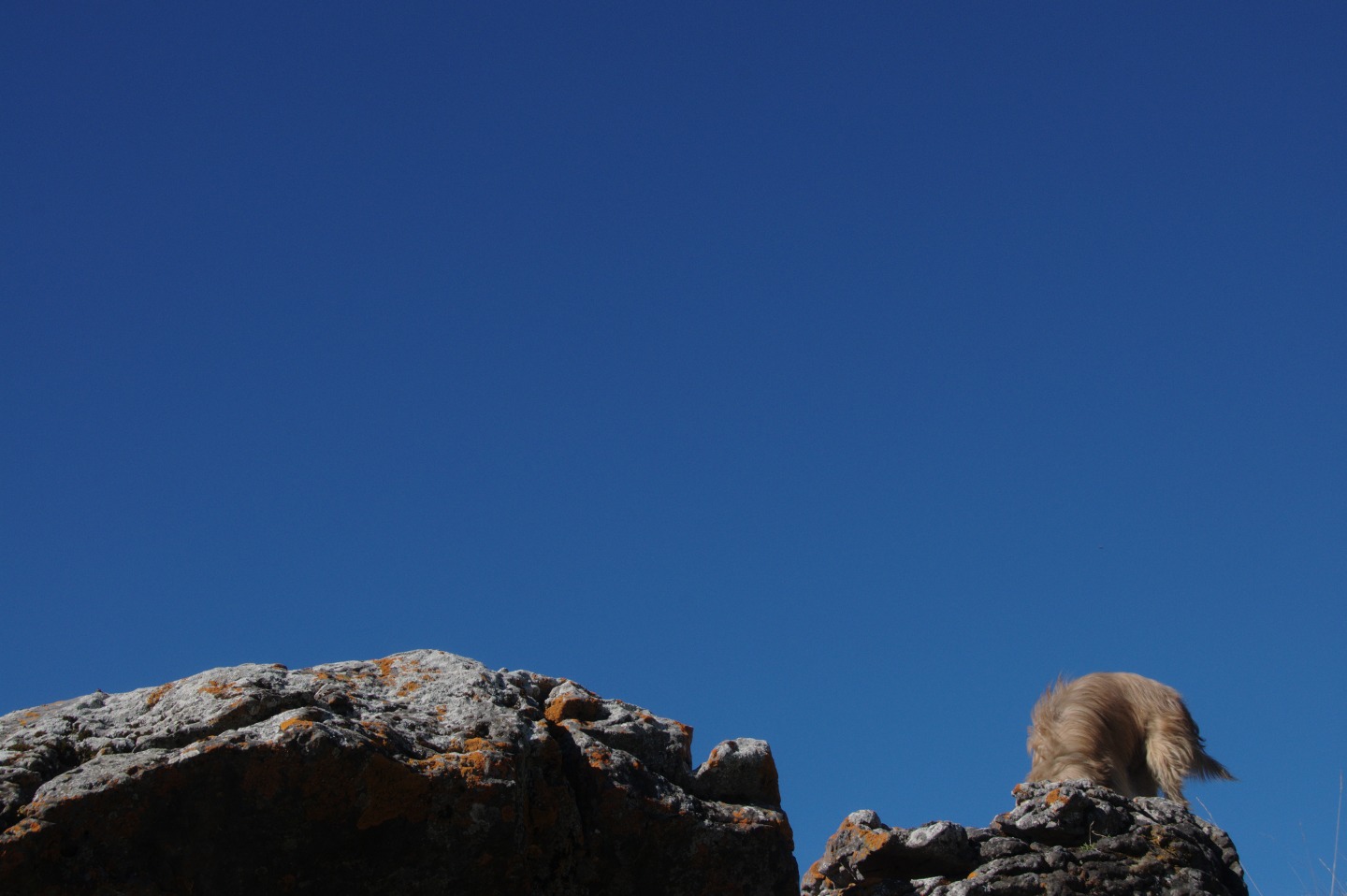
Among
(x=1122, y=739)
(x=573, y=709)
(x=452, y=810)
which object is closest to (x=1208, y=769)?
(x=1122, y=739)

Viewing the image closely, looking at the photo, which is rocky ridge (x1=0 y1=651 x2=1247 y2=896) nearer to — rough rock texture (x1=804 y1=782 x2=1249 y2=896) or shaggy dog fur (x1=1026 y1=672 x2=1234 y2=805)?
Result: rough rock texture (x1=804 y1=782 x2=1249 y2=896)

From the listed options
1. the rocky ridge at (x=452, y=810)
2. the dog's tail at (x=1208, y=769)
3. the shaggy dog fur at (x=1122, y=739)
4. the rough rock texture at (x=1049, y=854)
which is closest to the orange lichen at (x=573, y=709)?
the rocky ridge at (x=452, y=810)

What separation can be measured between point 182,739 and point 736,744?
2.38m

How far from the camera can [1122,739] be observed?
34.5 feet

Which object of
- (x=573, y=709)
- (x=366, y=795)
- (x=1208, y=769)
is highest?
(x=1208, y=769)

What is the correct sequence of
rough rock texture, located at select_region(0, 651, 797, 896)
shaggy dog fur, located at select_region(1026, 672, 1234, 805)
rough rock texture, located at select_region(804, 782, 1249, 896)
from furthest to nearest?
1. shaggy dog fur, located at select_region(1026, 672, 1234, 805)
2. rough rock texture, located at select_region(804, 782, 1249, 896)
3. rough rock texture, located at select_region(0, 651, 797, 896)

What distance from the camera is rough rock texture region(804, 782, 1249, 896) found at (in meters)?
5.38

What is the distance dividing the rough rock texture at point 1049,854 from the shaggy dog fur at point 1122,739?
14.3 feet

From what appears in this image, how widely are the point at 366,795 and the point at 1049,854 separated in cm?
312

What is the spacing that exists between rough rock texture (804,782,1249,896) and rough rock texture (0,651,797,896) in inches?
29.9

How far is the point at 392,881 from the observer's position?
438 cm

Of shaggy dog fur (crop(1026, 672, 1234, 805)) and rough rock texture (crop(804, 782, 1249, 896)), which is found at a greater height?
shaggy dog fur (crop(1026, 672, 1234, 805))

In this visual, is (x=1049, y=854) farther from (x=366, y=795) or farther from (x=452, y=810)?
(x=366, y=795)

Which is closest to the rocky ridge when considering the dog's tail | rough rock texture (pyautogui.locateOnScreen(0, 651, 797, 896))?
rough rock texture (pyautogui.locateOnScreen(0, 651, 797, 896))
